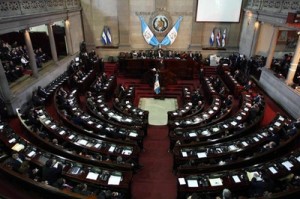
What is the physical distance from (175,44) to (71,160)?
58.1 feet

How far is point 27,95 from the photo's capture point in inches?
584

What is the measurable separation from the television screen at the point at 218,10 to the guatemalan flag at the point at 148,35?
176 inches

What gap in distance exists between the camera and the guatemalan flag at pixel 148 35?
71.4 ft

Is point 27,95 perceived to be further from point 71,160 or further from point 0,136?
point 71,160

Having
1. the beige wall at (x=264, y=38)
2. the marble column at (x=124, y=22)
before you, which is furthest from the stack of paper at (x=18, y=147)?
the beige wall at (x=264, y=38)

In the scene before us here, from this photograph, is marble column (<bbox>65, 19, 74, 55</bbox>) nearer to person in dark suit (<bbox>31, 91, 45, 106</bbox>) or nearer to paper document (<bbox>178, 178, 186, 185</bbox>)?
person in dark suit (<bbox>31, 91, 45, 106</bbox>)

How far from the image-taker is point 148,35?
22.0 meters

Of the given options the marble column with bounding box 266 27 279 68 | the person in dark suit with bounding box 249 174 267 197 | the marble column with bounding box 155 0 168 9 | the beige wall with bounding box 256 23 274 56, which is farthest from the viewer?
the marble column with bounding box 155 0 168 9

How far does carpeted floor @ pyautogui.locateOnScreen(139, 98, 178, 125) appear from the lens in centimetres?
1477

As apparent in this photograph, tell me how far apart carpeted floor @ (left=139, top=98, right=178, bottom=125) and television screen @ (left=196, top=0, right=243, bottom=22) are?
9.36 m

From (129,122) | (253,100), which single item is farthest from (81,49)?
(253,100)

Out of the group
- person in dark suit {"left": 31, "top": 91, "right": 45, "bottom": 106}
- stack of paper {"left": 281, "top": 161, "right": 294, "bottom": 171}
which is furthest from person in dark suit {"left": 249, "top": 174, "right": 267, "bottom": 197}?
person in dark suit {"left": 31, "top": 91, "right": 45, "bottom": 106}

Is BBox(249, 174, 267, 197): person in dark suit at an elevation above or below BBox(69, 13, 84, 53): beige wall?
below

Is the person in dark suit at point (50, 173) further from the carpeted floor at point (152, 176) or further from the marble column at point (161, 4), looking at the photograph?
the marble column at point (161, 4)
